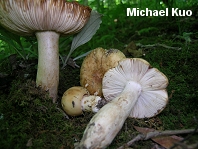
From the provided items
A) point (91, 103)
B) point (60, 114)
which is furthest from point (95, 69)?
point (60, 114)

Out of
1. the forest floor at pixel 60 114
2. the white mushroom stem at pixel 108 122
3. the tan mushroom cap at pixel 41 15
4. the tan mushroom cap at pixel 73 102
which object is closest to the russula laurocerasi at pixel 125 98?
the white mushroom stem at pixel 108 122

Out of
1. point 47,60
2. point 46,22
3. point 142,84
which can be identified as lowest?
point 142,84

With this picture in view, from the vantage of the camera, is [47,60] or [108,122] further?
[47,60]

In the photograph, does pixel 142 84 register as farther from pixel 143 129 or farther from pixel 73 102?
pixel 73 102

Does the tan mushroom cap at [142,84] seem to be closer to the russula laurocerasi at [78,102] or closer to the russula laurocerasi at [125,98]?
the russula laurocerasi at [125,98]

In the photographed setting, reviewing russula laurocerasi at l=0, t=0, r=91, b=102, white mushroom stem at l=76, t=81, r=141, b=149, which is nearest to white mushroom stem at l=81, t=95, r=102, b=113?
white mushroom stem at l=76, t=81, r=141, b=149

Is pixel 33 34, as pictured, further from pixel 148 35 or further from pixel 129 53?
pixel 148 35

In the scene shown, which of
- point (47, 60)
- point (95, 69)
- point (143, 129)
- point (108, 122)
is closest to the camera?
point (108, 122)
